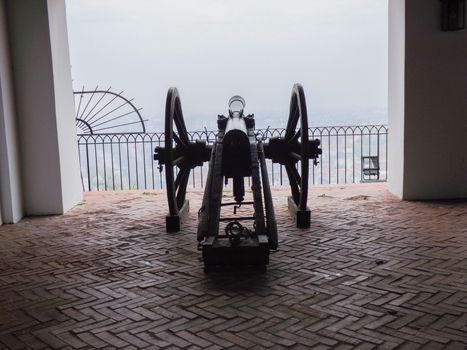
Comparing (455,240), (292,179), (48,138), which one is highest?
(48,138)

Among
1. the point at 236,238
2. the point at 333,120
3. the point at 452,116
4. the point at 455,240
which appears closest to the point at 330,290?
→ the point at 236,238

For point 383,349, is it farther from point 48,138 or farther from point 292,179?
point 48,138

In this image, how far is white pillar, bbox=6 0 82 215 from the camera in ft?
21.1

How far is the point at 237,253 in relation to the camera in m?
3.92

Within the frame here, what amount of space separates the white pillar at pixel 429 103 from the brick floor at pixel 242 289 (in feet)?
3.87

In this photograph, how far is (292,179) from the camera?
6375 millimetres

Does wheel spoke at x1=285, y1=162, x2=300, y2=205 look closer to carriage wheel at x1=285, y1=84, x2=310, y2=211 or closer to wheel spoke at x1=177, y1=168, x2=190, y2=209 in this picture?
carriage wheel at x1=285, y1=84, x2=310, y2=211

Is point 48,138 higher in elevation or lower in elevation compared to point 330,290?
higher

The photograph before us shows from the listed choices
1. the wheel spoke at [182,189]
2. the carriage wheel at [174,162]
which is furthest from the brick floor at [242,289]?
the wheel spoke at [182,189]

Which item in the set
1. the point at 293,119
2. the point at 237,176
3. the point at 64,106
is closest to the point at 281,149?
the point at 293,119

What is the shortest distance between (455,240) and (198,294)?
8.40 feet

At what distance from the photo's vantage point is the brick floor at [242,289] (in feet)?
9.46

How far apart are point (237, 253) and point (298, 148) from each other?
2.70 m

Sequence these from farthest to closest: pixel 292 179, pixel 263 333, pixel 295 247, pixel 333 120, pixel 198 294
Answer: pixel 333 120 → pixel 292 179 → pixel 295 247 → pixel 198 294 → pixel 263 333
